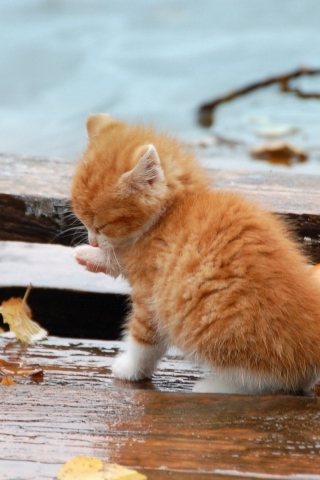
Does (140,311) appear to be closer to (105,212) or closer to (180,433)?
(105,212)

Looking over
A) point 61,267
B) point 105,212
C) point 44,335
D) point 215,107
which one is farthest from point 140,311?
point 215,107

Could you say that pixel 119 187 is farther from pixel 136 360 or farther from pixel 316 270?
pixel 316 270

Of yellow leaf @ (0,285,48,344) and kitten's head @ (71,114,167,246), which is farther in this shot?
yellow leaf @ (0,285,48,344)

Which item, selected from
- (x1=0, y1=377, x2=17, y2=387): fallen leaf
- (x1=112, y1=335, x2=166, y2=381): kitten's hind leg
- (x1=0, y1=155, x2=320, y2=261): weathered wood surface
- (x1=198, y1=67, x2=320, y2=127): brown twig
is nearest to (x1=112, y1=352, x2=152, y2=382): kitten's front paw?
(x1=112, y1=335, x2=166, y2=381): kitten's hind leg

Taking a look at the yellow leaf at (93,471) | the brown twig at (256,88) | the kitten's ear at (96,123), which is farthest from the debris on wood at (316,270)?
the brown twig at (256,88)

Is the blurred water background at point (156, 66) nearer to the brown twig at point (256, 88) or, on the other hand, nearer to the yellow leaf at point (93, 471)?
the brown twig at point (256, 88)

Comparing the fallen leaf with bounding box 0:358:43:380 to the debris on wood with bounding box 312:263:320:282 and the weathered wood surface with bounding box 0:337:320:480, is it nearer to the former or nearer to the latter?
the weathered wood surface with bounding box 0:337:320:480
